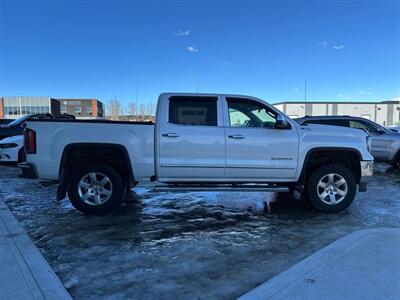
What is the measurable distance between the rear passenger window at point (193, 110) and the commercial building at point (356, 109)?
65.5 meters

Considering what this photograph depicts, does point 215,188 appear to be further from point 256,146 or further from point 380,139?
point 380,139

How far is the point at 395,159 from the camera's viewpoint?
11570 millimetres

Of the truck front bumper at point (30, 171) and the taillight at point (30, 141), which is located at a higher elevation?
the taillight at point (30, 141)

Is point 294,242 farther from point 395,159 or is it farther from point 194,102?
point 395,159

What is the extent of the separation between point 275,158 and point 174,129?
174 cm

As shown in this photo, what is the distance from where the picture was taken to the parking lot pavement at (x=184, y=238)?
3.66 m

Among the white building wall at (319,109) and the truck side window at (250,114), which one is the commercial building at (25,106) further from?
the truck side window at (250,114)

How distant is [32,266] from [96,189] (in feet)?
7.10

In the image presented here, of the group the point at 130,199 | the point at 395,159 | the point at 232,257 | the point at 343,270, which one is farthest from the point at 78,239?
the point at 395,159

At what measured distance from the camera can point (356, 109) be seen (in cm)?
7125

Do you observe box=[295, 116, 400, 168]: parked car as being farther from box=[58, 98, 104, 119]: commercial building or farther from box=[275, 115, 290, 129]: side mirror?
box=[58, 98, 104, 119]: commercial building

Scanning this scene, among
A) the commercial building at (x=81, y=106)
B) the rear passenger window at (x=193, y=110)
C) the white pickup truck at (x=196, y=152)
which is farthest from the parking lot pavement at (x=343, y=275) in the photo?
the commercial building at (x=81, y=106)

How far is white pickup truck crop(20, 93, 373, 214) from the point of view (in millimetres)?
5914

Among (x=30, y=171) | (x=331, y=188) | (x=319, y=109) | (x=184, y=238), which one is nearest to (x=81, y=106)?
(x=319, y=109)
